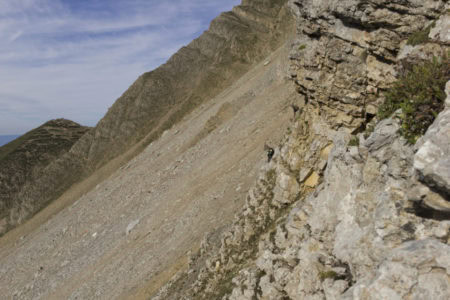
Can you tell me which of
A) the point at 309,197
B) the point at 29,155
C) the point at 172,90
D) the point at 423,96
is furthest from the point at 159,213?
the point at 29,155

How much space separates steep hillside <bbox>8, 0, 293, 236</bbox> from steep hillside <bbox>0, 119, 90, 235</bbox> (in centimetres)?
212

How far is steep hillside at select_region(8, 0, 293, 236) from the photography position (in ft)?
195

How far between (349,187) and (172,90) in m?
61.8

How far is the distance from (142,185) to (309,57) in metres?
24.6

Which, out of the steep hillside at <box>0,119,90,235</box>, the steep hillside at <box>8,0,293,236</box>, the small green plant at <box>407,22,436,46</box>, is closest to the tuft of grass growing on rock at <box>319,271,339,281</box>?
the small green plant at <box>407,22,436,46</box>

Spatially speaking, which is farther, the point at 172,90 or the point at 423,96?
the point at 172,90

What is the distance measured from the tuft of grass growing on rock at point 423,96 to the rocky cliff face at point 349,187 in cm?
30

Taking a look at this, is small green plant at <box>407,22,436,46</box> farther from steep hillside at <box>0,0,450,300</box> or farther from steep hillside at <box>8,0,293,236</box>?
steep hillside at <box>8,0,293,236</box>

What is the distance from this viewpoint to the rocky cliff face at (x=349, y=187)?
17.8ft


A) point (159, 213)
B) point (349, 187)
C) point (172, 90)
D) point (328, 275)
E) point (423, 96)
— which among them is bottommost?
point (328, 275)

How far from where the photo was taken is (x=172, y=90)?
221 feet

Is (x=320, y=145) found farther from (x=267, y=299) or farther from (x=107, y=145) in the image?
(x=107, y=145)

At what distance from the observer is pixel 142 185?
3294cm

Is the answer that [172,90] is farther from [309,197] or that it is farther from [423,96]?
[423,96]
